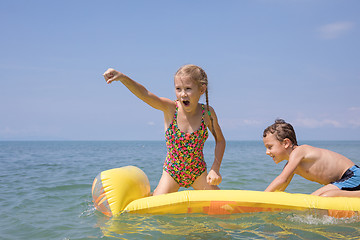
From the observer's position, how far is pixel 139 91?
3.12 meters

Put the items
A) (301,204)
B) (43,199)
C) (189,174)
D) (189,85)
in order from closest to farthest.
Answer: (301,204) < (189,85) < (189,174) < (43,199)

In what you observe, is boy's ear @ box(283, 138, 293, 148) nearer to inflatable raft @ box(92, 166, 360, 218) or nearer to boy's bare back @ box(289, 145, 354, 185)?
boy's bare back @ box(289, 145, 354, 185)

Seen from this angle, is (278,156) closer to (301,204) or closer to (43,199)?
(301,204)

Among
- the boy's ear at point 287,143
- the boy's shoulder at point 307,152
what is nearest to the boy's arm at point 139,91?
the boy's ear at point 287,143

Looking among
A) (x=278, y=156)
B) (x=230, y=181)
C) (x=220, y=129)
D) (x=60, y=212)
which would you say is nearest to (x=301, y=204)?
(x=278, y=156)

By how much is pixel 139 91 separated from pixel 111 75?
33 cm

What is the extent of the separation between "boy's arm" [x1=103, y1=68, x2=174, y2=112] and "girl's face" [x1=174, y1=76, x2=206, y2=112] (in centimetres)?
18

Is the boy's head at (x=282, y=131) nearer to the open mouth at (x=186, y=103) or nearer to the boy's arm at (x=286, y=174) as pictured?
the boy's arm at (x=286, y=174)

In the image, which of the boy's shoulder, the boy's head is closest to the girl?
the boy's head

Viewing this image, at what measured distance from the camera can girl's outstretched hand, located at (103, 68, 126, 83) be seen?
2.88m

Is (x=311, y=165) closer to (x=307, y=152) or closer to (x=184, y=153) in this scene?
(x=307, y=152)

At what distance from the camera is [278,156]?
344 centimetres

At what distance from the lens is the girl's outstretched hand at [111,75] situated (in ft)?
9.44

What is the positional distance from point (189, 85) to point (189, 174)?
3.17ft
